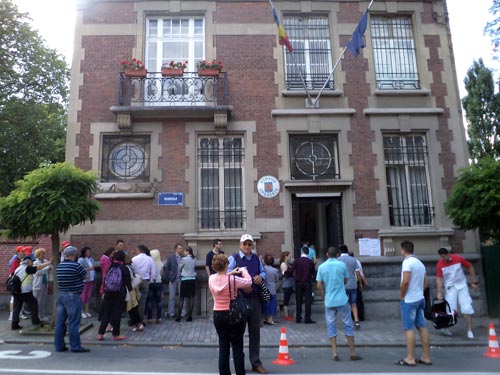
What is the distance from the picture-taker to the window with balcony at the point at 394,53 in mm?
13683

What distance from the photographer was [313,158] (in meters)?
13.0

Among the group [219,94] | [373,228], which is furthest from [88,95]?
[373,228]

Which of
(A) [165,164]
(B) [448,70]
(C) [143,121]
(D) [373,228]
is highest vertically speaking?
(B) [448,70]

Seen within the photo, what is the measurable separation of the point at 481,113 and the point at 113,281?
25.2 m

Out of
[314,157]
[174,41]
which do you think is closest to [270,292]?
[314,157]

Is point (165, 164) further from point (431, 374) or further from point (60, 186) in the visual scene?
point (431, 374)

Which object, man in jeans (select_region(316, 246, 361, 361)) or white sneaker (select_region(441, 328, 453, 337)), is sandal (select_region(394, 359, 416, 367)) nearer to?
man in jeans (select_region(316, 246, 361, 361))

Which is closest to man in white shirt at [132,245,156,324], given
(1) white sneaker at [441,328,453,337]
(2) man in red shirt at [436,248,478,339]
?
(2) man in red shirt at [436,248,478,339]

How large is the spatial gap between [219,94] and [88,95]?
407 centimetres

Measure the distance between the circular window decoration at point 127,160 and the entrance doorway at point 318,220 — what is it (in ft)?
15.9

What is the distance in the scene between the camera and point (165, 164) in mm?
12484

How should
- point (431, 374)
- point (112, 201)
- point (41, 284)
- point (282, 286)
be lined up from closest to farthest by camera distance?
point (431, 374) → point (41, 284) → point (282, 286) → point (112, 201)

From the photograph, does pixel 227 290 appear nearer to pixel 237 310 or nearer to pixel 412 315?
pixel 237 310

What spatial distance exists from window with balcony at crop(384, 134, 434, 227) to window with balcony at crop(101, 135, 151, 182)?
759cm
